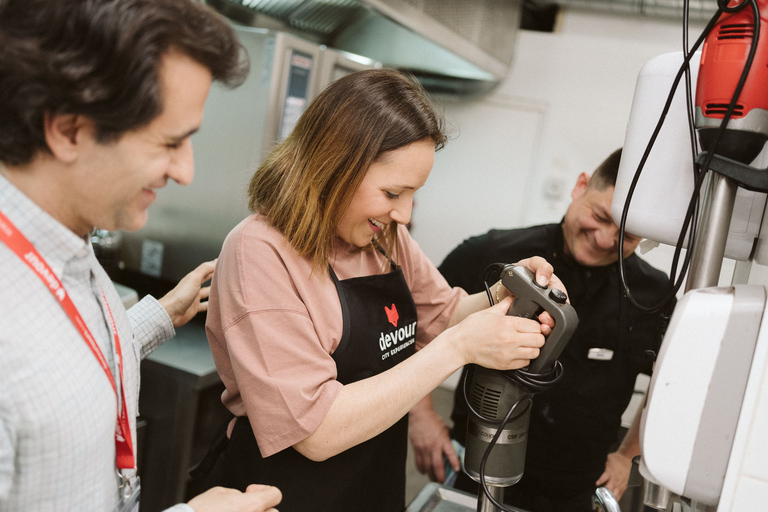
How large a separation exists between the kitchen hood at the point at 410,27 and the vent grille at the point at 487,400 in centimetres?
138

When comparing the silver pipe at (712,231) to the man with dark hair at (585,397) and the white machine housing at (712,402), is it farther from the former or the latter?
the man with dark hair at (585,397)

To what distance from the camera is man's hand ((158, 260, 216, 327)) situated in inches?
48.6

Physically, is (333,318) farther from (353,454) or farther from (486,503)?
(486,503)

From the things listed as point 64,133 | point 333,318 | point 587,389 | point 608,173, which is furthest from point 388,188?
point 587,389

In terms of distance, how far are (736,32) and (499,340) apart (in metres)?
0.57

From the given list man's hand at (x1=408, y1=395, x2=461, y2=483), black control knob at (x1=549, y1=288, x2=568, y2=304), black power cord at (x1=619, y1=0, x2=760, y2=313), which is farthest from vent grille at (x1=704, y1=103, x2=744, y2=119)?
man's hand at (x1=408, y1=395, x2=461, y2=483)

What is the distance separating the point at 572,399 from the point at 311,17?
6.63 feet

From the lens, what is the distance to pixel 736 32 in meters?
0.75

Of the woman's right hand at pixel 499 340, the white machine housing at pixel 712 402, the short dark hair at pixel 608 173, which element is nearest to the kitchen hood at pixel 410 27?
the short dark hair at pixel 608 173

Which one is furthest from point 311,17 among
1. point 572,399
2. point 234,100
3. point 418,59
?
point 572,399

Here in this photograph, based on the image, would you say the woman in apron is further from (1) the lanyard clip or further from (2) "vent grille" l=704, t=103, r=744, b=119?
(2) "vent grille" l=704, t=103, r=744, b=119

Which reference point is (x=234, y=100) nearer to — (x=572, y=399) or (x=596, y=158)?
(x=572, y=399)

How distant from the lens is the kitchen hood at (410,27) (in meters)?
2.31

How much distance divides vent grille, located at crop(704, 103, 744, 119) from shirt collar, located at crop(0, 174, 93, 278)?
2.77ft
